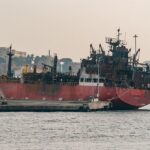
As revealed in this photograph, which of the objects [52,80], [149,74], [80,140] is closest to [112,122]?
[80,140]

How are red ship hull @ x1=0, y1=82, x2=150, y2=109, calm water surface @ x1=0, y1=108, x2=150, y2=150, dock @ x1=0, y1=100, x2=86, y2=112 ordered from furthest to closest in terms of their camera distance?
1. red ship hull @ x1=0, y1=82, x2=150, y2=109
2. dock @ x1=0, y1=100, x2=86, y2=112
3. calm water surface @ x1=0, y1=108, x2=150, y2=150

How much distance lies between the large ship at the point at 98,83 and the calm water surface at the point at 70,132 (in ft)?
50.2

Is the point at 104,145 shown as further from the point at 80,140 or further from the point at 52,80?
the point at 52,80

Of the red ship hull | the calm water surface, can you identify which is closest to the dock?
the calm water surface

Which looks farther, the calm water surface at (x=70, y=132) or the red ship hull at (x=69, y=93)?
the red ship hull at (x=69, y=93)

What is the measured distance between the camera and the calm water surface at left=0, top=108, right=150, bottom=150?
5019 cm

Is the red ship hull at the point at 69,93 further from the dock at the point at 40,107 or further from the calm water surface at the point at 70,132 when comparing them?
the calm water surface at the point at 70,132

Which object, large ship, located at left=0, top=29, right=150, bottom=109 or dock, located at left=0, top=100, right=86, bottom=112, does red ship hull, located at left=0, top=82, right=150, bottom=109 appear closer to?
large ship, located at left=0, top=29, right=150, bottom=109

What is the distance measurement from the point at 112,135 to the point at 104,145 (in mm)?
8309

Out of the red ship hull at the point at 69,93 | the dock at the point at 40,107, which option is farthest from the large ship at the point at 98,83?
the dock at the point at 40,107

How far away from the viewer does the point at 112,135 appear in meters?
59.1

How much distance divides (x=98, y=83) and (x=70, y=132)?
132 ft

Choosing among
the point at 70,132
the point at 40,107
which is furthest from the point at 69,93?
the point at 70,132

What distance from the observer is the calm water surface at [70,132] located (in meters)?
50.2
